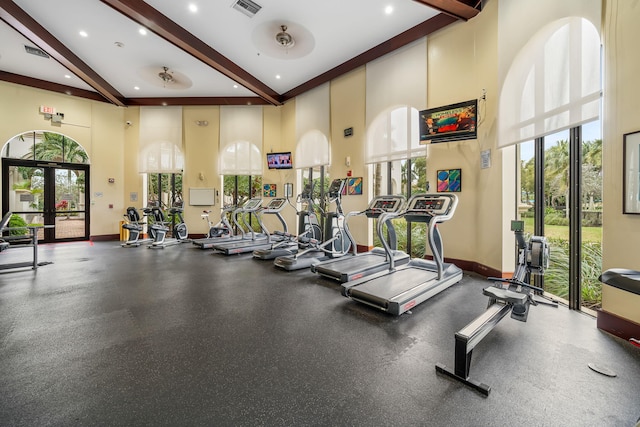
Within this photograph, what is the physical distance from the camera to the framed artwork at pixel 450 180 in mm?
5270

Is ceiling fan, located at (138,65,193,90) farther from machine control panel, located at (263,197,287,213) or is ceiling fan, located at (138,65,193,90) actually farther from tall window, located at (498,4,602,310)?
tall window, located at (498,4,602,310)

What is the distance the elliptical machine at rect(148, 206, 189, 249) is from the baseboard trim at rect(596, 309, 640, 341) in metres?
9.22

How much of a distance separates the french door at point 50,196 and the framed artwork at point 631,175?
39.9 ft

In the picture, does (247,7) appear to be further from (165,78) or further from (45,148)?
(45,148)

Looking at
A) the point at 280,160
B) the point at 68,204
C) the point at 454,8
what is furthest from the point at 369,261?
the point at 68,204

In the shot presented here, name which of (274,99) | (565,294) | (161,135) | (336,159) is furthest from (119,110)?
(565,294)

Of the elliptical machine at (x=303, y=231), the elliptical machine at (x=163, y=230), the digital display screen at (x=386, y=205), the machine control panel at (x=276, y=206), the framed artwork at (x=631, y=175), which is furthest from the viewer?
the elliptical machine at (x=163, y=230)

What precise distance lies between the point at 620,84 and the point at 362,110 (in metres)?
5.05

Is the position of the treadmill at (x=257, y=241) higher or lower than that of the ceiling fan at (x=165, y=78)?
lower

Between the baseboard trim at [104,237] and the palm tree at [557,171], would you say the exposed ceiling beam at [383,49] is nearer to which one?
the palm tree at [557,171]

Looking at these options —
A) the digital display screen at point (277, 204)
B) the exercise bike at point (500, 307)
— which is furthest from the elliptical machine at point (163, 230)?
the exercise bike at point (500, 307)

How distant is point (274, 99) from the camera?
955 centimetres

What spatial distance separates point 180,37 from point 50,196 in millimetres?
7074

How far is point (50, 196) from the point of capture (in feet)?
28.8
